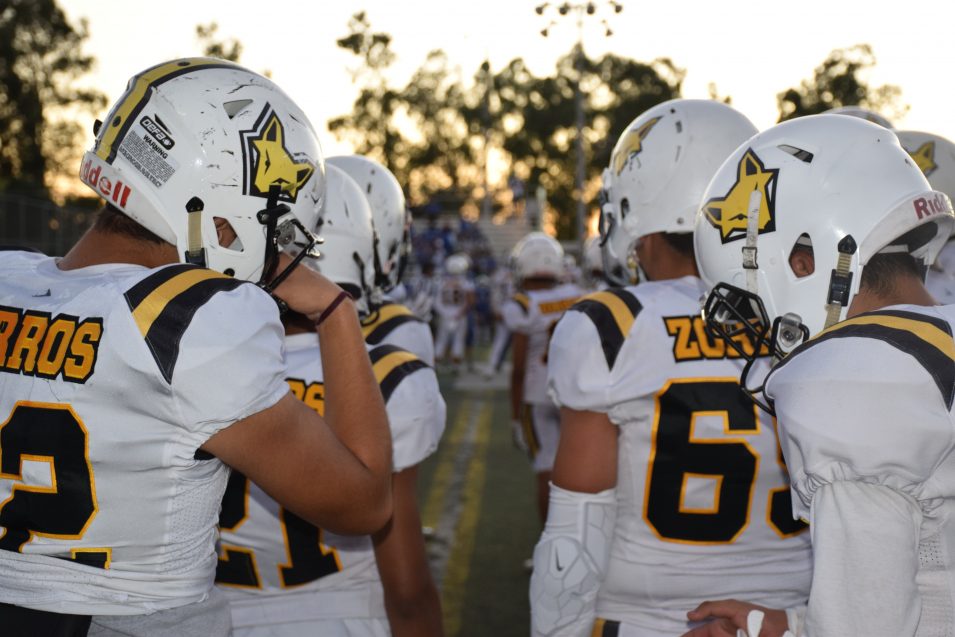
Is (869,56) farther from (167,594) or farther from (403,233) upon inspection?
(167,594)

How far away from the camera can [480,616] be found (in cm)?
575

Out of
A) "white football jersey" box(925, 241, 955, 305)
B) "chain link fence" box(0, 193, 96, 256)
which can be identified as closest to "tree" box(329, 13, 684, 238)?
"chain link fence" box(0, 193, 96, 256)

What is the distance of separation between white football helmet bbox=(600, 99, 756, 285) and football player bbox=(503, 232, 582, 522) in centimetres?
385

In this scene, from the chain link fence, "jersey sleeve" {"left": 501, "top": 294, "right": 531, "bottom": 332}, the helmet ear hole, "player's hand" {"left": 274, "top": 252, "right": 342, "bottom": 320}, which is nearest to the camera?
the helmet ear hole

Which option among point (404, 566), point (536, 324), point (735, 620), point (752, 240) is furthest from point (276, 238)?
point (536, 324)

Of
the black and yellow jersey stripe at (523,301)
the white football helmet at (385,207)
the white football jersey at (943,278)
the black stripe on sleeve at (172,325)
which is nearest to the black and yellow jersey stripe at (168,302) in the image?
the black stripe on sleeve at (172,325)

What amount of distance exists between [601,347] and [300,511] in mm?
1003

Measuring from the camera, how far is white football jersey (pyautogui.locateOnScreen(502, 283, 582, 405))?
26.6ft

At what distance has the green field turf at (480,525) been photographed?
5.84 meters

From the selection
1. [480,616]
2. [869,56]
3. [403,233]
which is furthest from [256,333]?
[869,56]

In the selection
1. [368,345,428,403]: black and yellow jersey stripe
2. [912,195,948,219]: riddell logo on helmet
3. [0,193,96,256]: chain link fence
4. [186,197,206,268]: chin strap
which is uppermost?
[912,195,948,219]: riddell logo on helmet

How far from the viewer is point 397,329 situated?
358 centimetres

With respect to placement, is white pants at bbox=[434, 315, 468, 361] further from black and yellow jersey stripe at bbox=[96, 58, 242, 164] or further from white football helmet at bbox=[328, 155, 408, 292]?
black and yellow jersey stripe at bbox=[96, 58, 242, 164]

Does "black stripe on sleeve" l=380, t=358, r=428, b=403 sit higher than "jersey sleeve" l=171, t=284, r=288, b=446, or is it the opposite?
"jersey sleeve" l=171, t=284, r=288, b=446
